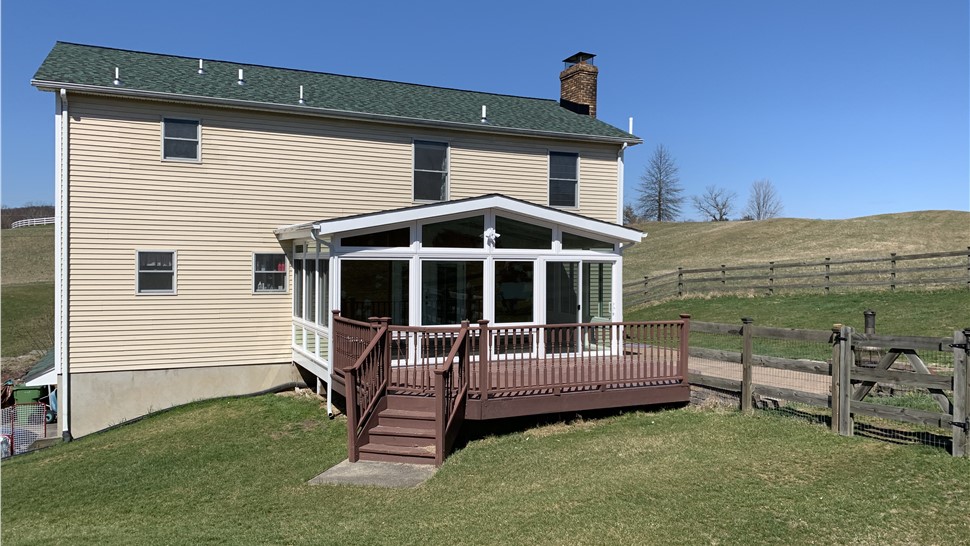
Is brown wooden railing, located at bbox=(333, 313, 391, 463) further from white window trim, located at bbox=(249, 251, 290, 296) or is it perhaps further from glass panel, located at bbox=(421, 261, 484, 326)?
white window trim, located at bbox=(249, 251, 290, 296)

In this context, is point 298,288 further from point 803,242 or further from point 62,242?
point 803,242

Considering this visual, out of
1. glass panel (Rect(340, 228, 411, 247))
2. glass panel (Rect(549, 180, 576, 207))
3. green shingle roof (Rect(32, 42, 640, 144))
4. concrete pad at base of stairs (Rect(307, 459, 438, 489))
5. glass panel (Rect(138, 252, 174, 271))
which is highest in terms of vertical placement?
green shingle roof (Rect(32, 42, 640, 144))

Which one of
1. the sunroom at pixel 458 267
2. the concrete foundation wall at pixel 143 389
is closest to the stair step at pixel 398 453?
the sunroom at pixel 458 267

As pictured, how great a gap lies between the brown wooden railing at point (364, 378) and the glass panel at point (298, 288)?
3318mm

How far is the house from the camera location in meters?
11.8

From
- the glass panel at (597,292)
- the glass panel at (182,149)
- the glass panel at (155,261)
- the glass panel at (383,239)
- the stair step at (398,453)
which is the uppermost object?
the glass panel at (182,149)

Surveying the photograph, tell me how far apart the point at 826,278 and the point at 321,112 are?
17.3m

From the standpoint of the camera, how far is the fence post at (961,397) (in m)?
6.72

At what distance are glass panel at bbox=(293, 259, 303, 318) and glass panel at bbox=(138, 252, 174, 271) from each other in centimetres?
232

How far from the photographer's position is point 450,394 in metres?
8.98

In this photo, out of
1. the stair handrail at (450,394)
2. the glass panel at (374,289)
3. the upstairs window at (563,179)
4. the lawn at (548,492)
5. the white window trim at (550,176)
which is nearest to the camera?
the lawn at (548,492)

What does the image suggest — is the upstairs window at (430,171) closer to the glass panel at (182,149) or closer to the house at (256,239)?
the house at (256,239)

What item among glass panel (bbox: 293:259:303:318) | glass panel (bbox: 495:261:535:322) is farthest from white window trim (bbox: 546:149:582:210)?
glass panel (bbox: 293:259:303:318)

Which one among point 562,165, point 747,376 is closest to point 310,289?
point 562,165
